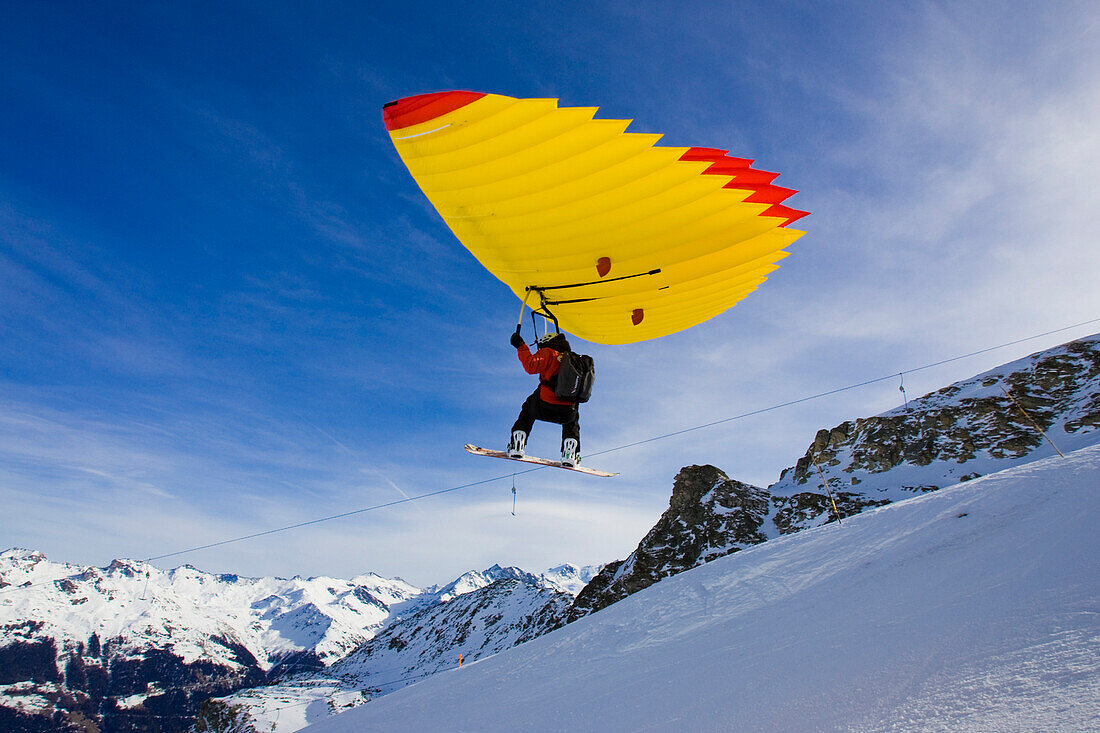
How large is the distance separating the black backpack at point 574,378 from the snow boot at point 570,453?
93 cm

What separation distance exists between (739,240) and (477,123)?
12.0 feet

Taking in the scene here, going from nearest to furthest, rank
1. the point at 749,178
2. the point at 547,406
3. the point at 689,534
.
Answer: the point at 749,178 → the point at 547,406 → the point at 689,534

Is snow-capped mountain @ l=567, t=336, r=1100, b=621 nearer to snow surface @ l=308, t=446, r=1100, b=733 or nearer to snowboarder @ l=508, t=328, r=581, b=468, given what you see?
snow surface @ l=308, t=446, r=1100, b=733

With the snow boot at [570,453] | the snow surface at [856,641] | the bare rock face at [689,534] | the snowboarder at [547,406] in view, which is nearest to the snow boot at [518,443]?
the snowboarder at [547,406]

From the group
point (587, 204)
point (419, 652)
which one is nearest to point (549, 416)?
point (587, 204)

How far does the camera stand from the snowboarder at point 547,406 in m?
6.99

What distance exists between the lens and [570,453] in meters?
7.53

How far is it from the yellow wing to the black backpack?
1.21 m

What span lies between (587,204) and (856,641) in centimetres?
545

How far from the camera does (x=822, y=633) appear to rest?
5.64 meters

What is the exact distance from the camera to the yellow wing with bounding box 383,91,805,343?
5.53m

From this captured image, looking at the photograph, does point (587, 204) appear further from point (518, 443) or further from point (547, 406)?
point (518, 443)

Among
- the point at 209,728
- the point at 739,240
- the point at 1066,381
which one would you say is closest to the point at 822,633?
the point at 739,240

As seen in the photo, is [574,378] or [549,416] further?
[549,416]
